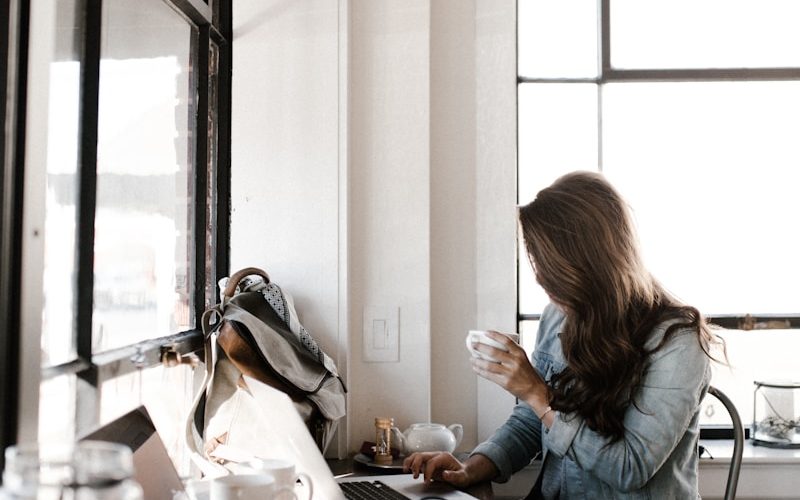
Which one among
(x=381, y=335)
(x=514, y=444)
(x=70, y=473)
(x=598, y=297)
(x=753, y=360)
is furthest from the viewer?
(x=753, y=360)

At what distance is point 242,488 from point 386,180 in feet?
4.52

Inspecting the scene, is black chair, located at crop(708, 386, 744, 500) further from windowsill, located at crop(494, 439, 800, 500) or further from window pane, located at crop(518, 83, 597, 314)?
window pane, located at crop(518, 83, 597, 314)

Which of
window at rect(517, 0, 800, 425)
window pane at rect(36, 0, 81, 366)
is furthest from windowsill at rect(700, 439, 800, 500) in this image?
window pane at rect(36, 0, 81, 366)

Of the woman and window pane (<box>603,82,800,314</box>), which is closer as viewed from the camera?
the woman

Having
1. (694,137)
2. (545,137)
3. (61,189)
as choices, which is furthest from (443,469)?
(694,137)

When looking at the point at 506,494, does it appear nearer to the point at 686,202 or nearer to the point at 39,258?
the point at 686,202

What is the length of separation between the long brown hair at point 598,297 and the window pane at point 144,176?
31.5 inches

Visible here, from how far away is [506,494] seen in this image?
2406mm

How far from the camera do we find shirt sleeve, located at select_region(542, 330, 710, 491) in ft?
5.50

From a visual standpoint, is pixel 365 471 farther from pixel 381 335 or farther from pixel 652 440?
pixel 652 440

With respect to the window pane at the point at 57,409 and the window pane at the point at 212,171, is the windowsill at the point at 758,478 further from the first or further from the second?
Result: the window pane at the point at 57,409

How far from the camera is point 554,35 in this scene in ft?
8.67

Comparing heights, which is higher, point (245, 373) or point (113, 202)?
point (113, 202)

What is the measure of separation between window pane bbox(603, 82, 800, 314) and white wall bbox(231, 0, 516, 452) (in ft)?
1.51
